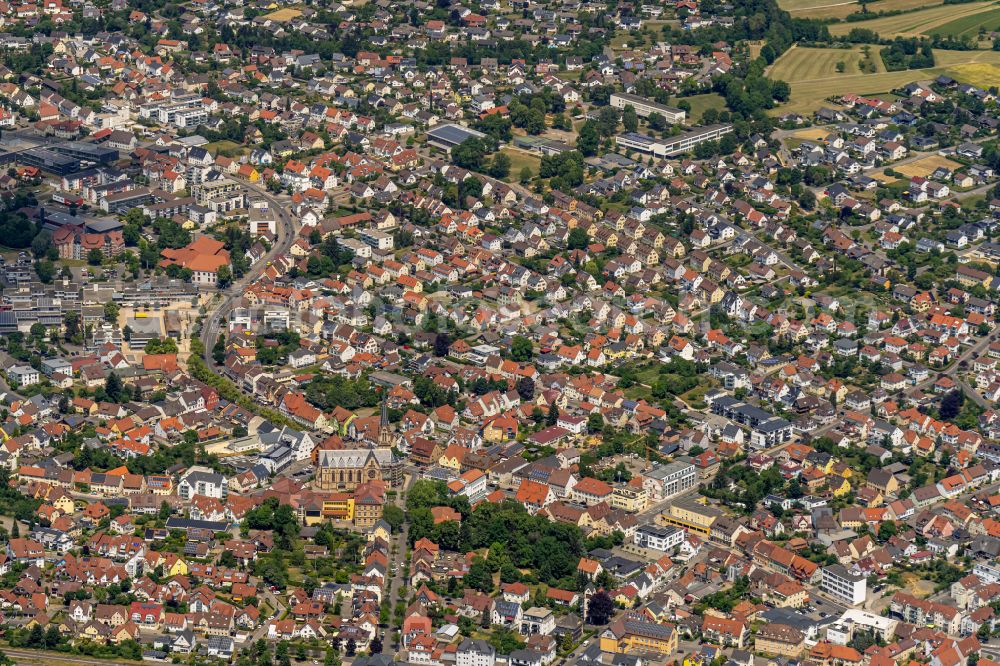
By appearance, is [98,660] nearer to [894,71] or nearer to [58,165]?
[58,165]

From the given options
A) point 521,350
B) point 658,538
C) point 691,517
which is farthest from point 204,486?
point 691,517

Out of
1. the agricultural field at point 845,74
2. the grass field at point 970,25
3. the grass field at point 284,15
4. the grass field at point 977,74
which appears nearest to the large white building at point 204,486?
the agricultural field at point 845,74

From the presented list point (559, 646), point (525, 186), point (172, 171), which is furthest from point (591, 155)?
point (559, 646)

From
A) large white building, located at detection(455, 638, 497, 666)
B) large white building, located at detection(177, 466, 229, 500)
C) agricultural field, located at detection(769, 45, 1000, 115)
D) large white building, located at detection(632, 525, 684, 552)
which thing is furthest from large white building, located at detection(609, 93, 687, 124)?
large white building, located at detection(455, 638, 497, 666)

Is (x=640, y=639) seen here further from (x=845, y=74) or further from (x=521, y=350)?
(x=845, y=74)

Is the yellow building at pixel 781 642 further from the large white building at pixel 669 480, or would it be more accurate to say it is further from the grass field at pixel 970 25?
the grass field at pixel 970 25
